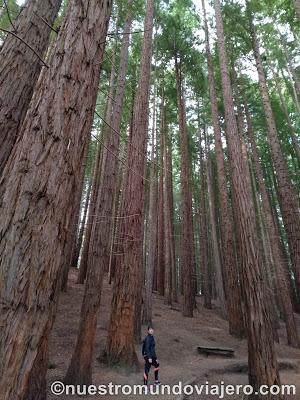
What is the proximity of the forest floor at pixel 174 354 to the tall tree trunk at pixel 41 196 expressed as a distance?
15.4 feet

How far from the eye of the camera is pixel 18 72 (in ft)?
11.2

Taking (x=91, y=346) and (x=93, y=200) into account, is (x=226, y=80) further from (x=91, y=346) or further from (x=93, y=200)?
(x=93, y=200)

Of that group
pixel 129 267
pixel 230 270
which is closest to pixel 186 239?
pixel 230 270

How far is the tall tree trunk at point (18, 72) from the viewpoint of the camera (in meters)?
3.12

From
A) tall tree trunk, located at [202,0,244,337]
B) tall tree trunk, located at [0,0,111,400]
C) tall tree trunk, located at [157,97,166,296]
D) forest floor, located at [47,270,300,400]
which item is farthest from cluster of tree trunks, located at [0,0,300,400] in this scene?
tall tree trunk, located at [157,97,166,296]

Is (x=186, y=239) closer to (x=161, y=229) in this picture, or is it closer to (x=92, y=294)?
(x=161, y=229)

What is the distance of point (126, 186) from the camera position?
6.68m

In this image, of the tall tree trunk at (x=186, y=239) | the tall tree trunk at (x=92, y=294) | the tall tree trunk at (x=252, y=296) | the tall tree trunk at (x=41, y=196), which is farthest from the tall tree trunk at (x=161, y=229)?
the tall tree trunk at (x=41, y=196)

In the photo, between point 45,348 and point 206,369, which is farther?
point 206,369

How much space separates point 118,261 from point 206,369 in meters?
3.48

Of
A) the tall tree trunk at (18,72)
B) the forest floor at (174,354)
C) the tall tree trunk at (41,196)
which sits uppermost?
the tall tree trunk at (18,72)

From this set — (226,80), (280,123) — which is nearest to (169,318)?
(226,80)

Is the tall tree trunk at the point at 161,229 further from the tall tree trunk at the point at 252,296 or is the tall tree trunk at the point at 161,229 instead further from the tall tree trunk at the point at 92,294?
the tall tree trunk at the point at 252,296

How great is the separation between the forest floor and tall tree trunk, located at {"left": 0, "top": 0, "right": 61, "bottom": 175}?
440 centimetres
